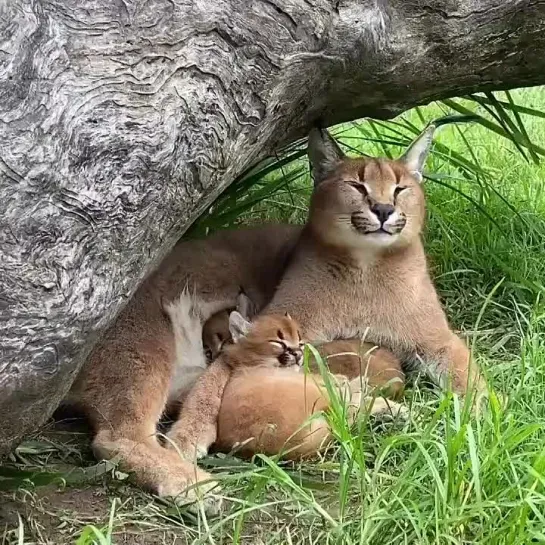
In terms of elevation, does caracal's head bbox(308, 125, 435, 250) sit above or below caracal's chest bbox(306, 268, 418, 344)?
above

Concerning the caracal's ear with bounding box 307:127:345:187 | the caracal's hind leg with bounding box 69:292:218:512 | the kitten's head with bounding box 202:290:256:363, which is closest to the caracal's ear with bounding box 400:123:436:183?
the caracal's ear with bounding box 307:127:345:187

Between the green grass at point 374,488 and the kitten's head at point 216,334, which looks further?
the kitten's head at point 216,334

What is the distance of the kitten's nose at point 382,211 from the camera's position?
9.45ft

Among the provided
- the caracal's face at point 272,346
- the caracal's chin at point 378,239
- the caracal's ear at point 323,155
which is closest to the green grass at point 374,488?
the caracal's face at point 272,346

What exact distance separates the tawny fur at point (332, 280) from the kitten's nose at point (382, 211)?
18mm

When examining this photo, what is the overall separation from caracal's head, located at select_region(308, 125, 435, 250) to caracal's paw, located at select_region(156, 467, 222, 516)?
975mm

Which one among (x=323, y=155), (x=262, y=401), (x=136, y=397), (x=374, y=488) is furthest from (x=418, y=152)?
(x=374, y=488)

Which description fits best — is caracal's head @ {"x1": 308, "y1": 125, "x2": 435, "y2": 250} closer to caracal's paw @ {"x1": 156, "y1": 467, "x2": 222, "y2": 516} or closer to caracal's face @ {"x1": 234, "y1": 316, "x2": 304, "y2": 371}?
caracal's face @ {"x1": 234, "y1": 316, "x2": 304, "y2": 371}

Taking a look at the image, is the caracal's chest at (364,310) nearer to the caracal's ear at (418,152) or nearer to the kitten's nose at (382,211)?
the kitten's nose at (382,211)

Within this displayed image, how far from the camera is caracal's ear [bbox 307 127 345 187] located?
3051 mm

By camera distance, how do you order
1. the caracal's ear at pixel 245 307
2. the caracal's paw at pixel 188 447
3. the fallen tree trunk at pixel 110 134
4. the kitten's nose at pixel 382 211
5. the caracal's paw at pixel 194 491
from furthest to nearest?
the caracal's ear at pixel 245 307
the kitten's nose at pixel 382 211
the caracal's paw at pixel 188 447
the caracal's paw at pixel 194 491
the fallen tree trunk at pixel 110 134

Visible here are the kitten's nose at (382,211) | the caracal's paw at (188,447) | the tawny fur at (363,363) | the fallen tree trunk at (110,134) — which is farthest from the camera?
the kitten's nose at (382,211)

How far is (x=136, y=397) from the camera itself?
2461 millimetres

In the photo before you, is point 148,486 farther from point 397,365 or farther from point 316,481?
point 397,365
